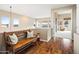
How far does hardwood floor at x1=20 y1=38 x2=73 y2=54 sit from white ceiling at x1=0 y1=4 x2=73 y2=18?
0.69 m

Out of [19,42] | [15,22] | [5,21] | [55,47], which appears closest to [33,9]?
[15,22]

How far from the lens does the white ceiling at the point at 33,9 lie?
1890 millimetres

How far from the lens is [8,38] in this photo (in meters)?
2.24

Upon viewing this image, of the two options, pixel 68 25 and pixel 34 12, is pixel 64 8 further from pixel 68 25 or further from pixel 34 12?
pixel 34 12

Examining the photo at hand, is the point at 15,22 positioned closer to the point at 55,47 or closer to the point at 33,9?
the point at 33,9

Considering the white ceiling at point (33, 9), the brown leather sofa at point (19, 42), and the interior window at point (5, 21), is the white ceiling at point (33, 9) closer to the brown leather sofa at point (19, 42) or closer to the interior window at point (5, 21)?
the interior window at point (5, 21)

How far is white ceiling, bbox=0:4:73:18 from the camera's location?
1.89 metres

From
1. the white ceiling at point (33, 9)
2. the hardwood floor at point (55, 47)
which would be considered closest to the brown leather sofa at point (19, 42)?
the hardwood floor at point (55, 47)

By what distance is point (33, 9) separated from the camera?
6.73ft

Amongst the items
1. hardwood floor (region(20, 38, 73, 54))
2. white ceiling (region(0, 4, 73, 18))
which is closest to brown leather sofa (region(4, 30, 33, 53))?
hardwood floor (region(20, 38, 73, 54))

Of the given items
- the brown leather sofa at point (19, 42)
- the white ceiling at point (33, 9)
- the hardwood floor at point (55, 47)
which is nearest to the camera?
the white ceiling at point (33, 9)

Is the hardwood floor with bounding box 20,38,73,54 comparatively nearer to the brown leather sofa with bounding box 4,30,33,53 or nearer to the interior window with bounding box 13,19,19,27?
the brown leather sofa with bounding box 4,30,33,53

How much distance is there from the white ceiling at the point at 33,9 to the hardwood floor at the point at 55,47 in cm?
69
